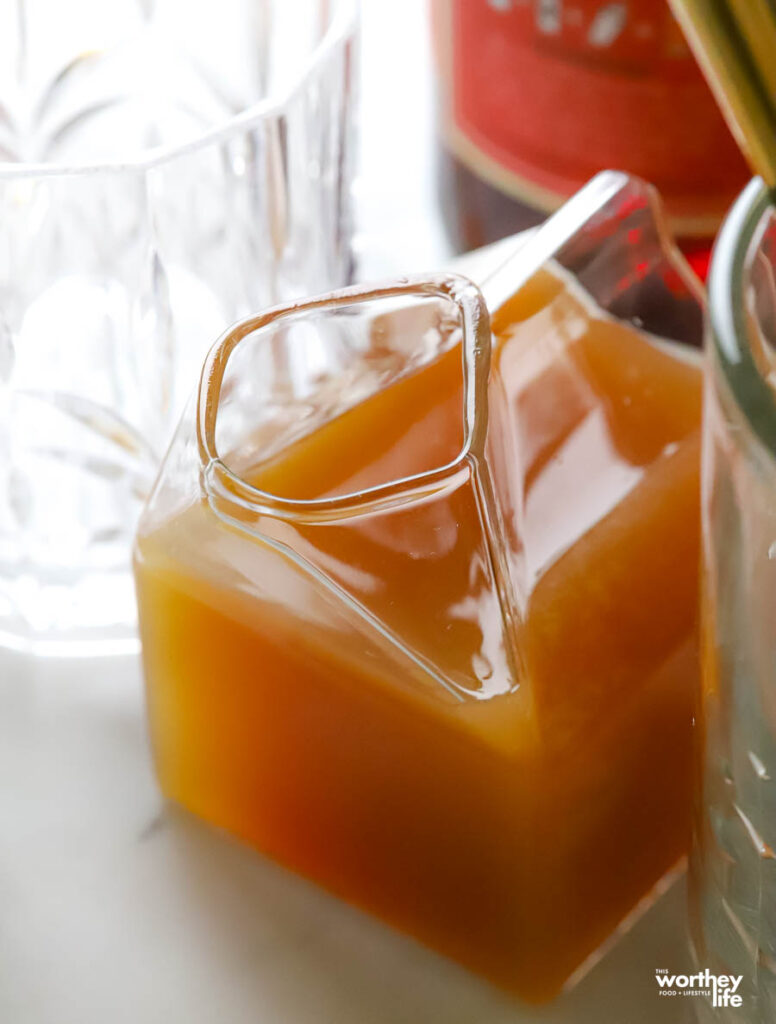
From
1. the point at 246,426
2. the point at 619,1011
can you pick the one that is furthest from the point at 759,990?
the point at 246,426

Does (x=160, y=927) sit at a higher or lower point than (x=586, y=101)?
lower

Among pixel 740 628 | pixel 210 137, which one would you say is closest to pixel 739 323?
pixel 740 628

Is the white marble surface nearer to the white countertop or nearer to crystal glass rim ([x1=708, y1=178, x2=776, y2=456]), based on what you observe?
the white countertop

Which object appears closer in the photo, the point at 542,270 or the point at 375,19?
the point at 542,270

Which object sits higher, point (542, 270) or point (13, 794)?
point (542, 270)

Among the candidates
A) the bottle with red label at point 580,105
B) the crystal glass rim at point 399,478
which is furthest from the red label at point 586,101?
the crystal glass rim at point 399,478

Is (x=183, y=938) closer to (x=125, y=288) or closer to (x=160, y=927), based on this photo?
(x=160, y=927)

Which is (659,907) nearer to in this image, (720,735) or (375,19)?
(720,735)
